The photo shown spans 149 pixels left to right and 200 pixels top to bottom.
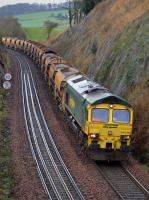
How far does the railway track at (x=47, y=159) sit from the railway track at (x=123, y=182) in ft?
5.80

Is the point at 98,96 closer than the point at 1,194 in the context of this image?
No

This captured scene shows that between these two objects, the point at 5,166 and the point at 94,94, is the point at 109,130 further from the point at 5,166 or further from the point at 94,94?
the point at 5,166

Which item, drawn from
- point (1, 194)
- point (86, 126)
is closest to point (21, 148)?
point (86, 126)

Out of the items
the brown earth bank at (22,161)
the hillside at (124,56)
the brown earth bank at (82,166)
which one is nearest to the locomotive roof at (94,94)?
the hillside at (124,56)

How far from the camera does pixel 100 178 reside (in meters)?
22.1

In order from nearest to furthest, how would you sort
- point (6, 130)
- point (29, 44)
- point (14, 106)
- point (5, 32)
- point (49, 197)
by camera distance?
point (49, 197), point (6, 130), point (14, 106), point (29, 44), point (5, 32)

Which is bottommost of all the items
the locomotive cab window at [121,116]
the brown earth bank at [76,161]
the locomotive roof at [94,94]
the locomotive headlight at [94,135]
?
the brown earth bank at [76,161]

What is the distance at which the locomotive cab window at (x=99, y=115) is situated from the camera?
2379 centimetres

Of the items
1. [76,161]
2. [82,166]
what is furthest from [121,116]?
[76,161]

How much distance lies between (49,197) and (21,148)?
8244mm

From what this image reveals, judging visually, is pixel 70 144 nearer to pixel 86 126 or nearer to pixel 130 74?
pixel 86 126

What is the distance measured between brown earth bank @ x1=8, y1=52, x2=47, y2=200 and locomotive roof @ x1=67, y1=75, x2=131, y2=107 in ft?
14.3

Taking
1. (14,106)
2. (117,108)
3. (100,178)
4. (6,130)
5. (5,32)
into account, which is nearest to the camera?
(100,178)

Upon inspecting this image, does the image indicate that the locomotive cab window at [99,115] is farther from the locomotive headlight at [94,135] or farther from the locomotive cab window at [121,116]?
the locomotive headlight at [94,135]
